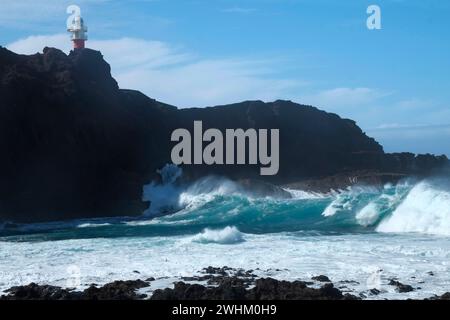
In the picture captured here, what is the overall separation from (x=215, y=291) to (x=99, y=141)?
26226mm

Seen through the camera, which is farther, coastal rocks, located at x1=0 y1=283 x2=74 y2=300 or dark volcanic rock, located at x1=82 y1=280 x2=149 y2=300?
coastal rocks, located at x1=0 y1=283 x2=74 y2=300

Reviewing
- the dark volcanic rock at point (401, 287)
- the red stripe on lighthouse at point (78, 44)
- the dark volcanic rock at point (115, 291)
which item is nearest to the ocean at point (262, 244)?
the dark volcanic rock at point (401, 287)

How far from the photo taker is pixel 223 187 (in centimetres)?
3700

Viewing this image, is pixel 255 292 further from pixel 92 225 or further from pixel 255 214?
pixel 255 214

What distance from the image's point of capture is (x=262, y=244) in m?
19.0

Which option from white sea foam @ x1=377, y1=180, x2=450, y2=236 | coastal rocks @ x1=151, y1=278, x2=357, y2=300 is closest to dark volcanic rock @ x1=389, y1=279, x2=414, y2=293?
coastal rocks @ x1=151, y1=278, x2=357, y2=300

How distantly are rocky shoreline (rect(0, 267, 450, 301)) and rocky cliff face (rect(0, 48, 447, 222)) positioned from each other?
1863 cm

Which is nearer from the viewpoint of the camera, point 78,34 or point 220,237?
point 220,237

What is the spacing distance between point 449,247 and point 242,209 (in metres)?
13.9

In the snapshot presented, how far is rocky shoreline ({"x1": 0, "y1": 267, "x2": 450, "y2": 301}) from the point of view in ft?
38.1

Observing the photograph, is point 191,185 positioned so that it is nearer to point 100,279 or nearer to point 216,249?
point 216,249

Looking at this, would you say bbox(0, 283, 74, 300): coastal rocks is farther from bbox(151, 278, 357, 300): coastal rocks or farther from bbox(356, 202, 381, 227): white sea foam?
bbox(356, 202, 381, 227): white sea foam

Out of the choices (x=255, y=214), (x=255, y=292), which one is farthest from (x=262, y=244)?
(x=255, y=214)

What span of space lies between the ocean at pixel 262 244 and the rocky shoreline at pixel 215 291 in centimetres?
38
